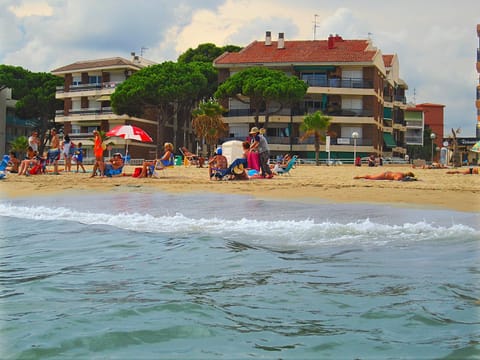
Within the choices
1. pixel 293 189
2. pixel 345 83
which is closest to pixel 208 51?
pixel 345 83

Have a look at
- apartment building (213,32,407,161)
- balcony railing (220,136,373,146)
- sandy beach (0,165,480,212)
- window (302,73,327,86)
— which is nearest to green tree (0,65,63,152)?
apartment building (213,32,407,161)

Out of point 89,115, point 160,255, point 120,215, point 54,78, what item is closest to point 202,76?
point 89,115

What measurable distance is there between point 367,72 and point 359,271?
4711cm

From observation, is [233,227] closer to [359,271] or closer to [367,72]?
[359,271]

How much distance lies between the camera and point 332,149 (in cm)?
4838

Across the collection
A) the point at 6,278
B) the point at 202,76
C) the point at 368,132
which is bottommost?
the point at 6,278

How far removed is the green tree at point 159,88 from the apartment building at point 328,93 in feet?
12.1

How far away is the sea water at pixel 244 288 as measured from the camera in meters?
3.19

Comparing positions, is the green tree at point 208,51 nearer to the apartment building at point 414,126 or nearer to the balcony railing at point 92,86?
the balcony railing at point 92,86

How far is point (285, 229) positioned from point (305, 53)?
4580 centimetres

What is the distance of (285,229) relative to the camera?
25.8ft

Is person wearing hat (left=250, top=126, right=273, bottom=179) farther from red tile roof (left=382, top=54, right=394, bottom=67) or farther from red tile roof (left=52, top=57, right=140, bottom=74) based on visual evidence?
red tile roof (left=382, top=54, right=394, bottom=67)

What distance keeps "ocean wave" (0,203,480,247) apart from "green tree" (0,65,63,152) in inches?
2065

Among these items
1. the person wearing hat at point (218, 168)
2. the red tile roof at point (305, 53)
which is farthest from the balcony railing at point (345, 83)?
the person wearing hat at point (218, 168)
